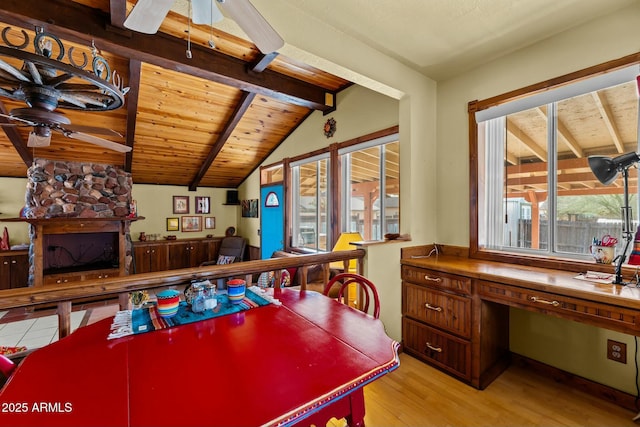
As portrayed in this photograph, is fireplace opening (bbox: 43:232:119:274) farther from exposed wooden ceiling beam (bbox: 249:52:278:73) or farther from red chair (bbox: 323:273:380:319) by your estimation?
red chair (bbox: 323:273:380:319)

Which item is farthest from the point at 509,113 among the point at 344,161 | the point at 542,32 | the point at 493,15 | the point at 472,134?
the point at 344,161

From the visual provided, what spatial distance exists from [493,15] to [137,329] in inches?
113

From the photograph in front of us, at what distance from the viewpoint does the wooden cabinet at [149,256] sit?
5.87 m

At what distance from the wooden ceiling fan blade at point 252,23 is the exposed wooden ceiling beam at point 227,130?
2705 millimetres

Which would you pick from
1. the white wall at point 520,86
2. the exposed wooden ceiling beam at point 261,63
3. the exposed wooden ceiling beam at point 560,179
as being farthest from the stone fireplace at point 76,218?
the exposed wooden ceiling beam at point 560,179

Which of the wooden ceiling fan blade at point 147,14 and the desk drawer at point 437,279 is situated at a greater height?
the wooden ceiling fan blade at point 147,14

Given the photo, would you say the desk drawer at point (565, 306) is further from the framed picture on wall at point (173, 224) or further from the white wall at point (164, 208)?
the framed picture on wall at point (173, 224)

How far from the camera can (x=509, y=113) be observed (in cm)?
243

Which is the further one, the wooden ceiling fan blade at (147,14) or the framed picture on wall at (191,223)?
the framed picture on wall at (191,223)

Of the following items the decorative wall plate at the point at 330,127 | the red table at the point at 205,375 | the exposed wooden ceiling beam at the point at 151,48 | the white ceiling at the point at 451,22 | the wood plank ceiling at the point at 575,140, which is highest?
the exposed wooden ceiling beam at the point at 151,48

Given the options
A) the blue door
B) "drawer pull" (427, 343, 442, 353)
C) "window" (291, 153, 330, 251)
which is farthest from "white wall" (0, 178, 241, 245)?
"drawer pull" (427, 343, 442, 353)

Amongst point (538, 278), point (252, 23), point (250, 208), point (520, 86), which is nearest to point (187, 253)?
point (250, 208)

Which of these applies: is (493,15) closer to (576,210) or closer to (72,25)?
(576,210)

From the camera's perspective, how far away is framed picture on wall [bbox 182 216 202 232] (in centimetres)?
664
